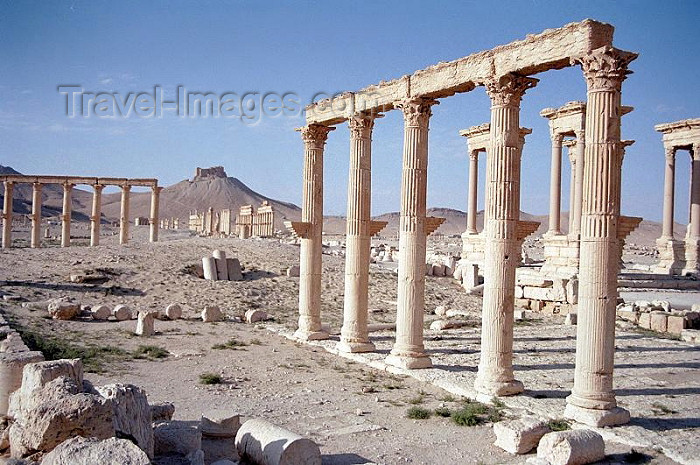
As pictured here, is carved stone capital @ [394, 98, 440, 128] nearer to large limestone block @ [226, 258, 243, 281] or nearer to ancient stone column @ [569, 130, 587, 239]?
ancient stone column @ [569, 130, 587, 239]

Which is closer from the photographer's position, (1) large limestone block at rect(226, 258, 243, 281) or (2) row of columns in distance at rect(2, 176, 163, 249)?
(1) large limestone block at rect(226, 258, 243, 281)

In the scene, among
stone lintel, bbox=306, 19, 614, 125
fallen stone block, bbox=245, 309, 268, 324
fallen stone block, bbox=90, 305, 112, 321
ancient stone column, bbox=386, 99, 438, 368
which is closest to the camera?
stone lintel, bbox=306, 19, 614, 125

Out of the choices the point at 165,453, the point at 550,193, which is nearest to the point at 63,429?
the point at 165,453

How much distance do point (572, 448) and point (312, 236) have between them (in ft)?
36.5

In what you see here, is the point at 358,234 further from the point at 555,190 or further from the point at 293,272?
the point at 555,190

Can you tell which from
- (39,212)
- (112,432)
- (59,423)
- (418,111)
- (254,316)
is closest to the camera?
(59,423)

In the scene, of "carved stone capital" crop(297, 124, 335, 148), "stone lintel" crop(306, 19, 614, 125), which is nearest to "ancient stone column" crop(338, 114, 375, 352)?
"stone lintel" crop(306, 19, 614, 125)

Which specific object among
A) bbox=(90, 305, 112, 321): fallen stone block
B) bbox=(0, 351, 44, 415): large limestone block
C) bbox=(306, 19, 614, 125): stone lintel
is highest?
bbox=(306, 19, 614, 125): stone lintel

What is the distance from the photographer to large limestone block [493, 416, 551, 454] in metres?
9.22

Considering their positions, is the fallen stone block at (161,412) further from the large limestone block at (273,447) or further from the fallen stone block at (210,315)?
the fallen stone block at (210,315)

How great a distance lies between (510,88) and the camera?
1229 centimetres

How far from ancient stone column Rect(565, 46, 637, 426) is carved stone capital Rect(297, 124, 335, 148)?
367 inches

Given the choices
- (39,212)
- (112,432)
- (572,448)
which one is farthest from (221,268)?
(112,432)

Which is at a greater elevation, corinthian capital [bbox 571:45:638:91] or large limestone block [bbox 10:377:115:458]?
corinthian capital [bbox 571:45:638:91]
